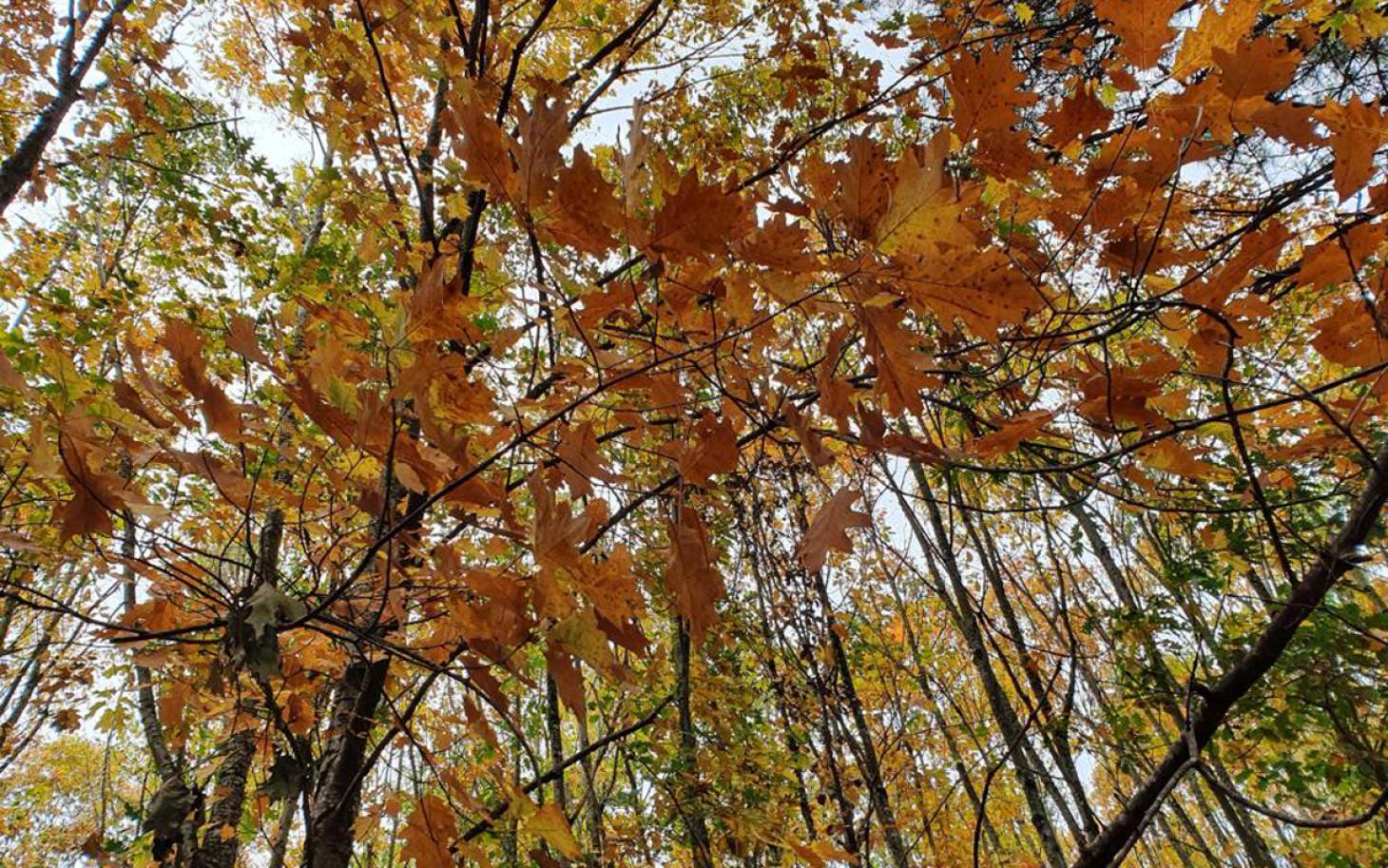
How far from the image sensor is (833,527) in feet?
2.72

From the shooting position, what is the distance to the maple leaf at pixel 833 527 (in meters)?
0.81

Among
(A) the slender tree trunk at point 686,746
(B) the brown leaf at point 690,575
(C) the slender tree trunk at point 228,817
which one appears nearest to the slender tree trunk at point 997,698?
(B) the brown leaf at point 690,575

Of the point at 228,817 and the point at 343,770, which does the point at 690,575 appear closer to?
the point at 343,770

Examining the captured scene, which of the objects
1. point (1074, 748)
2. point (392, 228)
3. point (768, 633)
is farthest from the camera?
point (1074, 748)

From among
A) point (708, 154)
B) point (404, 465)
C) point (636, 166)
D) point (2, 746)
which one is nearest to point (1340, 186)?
point (636, 166)

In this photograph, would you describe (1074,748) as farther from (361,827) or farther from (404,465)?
(404,465)

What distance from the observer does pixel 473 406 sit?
0.84m

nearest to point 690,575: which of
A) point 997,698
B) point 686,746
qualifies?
point 997,698

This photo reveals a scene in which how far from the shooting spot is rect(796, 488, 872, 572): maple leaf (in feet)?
2.67

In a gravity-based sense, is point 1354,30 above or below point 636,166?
above

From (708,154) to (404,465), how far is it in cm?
243

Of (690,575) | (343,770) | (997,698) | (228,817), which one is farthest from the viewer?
(228,817)

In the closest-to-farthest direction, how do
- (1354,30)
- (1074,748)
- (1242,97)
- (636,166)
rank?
(636,166) < (1242,97) < (1354,30) < (1074,748)

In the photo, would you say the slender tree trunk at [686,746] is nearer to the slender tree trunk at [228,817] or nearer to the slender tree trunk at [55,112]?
the slender tree trunk at [228,817]
